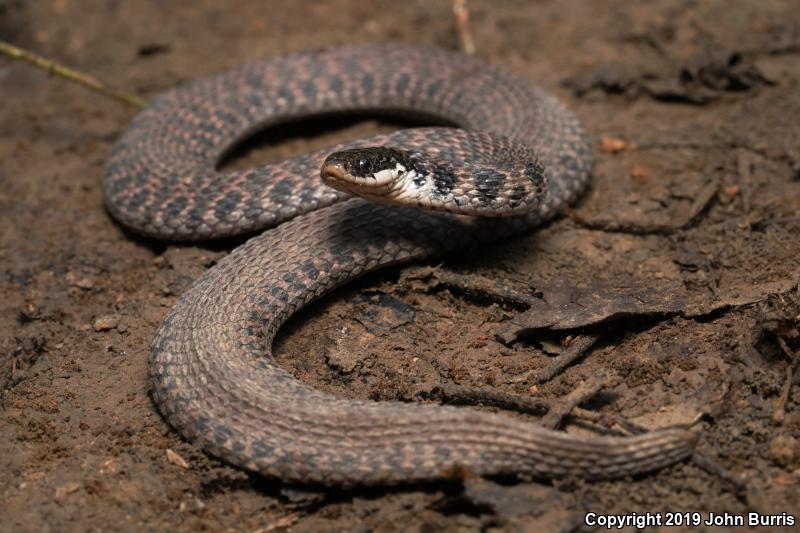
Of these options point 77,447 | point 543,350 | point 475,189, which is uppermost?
point 475,189

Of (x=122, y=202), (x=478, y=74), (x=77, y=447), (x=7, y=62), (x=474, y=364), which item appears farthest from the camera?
(x=7, y=62)

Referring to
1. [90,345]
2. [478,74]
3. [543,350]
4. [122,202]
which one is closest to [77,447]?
[90,345]

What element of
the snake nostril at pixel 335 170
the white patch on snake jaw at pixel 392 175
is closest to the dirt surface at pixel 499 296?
the white patch on snake jaw at pixel 392 175

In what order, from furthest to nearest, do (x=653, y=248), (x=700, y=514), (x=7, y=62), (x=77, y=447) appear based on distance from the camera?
(x=7, y=62) < (x=653, y=248) < (x=77, y=447) < (x=700, y=514)

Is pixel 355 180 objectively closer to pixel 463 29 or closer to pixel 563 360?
pixel 563 360

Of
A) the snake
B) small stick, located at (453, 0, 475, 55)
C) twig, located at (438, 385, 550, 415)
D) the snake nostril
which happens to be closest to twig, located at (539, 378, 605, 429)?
twig, located at (438, 385, 550, 415)

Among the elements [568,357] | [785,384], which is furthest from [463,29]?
[785,384]

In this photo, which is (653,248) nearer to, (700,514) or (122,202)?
(700,514)
